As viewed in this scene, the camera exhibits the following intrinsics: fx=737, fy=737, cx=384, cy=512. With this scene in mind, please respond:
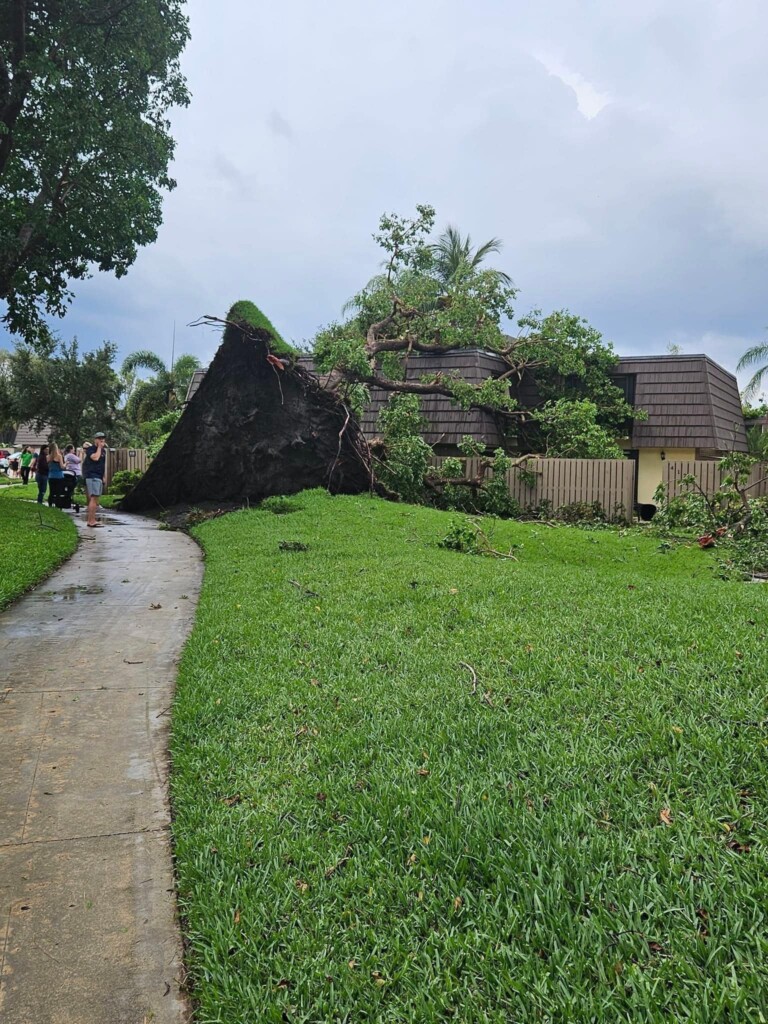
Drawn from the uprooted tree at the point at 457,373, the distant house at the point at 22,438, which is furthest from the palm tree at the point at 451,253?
the distant house at the point at 22,438

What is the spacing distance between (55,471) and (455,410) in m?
11.7

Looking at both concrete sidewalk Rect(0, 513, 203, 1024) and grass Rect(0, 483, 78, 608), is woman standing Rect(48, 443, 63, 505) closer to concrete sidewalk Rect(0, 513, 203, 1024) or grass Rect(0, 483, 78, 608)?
grass Rect(0, 483, 78, 608)

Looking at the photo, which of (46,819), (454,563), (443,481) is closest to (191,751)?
(46,819)

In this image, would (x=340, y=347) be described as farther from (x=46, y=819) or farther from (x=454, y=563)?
(x=46, y=819)

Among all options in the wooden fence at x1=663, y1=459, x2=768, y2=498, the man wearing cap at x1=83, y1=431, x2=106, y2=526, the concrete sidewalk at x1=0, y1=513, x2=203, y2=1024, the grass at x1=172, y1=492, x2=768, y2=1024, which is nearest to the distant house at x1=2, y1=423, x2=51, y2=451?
the man wearing cap at x1=83, y1=431, x2=106, y2=526

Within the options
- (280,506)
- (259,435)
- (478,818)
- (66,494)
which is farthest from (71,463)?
(478,818)

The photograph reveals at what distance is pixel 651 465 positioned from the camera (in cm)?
2364

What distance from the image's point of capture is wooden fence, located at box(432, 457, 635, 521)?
1770cm

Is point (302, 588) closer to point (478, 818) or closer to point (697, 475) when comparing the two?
point (478, 818)

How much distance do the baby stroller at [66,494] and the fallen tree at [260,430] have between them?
9.11ft

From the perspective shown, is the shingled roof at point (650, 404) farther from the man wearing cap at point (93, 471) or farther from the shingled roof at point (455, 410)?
the man wearing cap at point (93, 471)

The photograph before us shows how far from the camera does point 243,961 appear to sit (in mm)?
2225

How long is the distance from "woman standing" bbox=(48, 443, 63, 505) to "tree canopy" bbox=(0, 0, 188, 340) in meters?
3.26

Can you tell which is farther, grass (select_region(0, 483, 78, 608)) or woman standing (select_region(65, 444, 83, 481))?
woman standing (select_region(65, 444, 83, 481))
